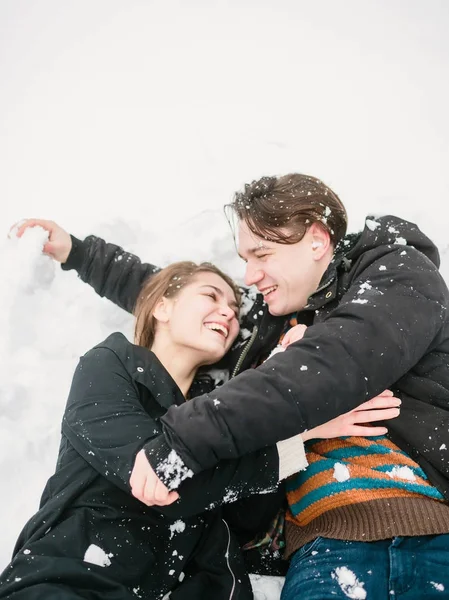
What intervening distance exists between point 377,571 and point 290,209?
1452mm

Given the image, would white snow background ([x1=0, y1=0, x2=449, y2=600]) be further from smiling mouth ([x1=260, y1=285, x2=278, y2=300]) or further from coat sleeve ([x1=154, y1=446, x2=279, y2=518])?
coat sleeve ([x1=154, y1=446, x2=279, y2=518])

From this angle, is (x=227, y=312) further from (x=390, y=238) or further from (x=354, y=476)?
(x=354, y=476)

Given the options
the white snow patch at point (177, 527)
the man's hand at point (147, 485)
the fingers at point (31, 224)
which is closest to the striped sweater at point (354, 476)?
the white snow patch at point (177, 527)

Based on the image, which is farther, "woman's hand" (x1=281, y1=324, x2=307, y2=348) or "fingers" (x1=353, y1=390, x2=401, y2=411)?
"woman's hand" (x1=281, y1=324, x2=307, y2=348)

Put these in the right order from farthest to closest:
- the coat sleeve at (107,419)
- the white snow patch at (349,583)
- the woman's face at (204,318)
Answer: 1. the woman's face at (204,318)
2. the coat sleeve at (107,419)
3. the white snow patch at (349,583)

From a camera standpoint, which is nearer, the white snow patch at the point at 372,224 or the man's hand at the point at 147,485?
the man's hand at the point at 147,485

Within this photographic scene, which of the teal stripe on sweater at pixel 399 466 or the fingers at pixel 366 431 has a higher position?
the fingers at pixel 366 431

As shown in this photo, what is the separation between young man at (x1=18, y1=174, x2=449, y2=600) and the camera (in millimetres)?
1526

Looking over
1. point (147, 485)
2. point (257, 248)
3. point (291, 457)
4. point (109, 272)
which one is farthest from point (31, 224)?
point (291, 457)

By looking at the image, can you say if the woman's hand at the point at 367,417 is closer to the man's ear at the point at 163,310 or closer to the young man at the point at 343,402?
the young man at the point at 343,402

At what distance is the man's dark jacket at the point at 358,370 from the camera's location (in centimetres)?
150

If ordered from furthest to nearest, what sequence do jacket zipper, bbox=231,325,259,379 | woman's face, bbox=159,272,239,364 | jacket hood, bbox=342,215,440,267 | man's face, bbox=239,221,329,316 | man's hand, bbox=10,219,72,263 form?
man's hand, bbox=10,219,72,263, jacket zipper, bbox=231,325,259,379, woman's face, bbox=159,272,239,364, man's face, bbox=239,221,329,316, jacket hood, bbox=342,215,440,267

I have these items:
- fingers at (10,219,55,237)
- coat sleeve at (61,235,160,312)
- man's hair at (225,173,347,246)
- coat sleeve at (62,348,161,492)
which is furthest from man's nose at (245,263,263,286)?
fingers at (10,219,55,237)

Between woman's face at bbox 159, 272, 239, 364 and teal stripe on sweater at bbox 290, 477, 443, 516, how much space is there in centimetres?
75
